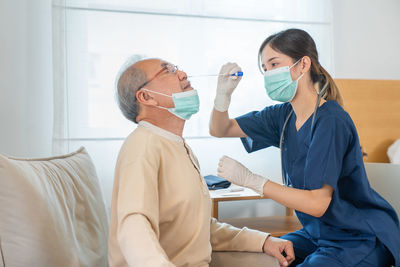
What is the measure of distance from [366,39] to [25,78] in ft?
7.60

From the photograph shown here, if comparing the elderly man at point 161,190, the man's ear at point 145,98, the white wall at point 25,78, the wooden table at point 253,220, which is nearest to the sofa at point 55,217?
the elderly man at point 161,190

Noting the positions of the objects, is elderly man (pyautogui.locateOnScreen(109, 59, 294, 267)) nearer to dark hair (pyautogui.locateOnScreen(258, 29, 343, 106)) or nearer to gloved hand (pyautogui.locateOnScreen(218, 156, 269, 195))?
gloved hand (pyautogui.locateOnScreen(218, 156, 269, 195))

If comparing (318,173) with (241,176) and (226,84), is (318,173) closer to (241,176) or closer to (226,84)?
(241,176)

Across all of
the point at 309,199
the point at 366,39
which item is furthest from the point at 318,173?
the point at 366,39

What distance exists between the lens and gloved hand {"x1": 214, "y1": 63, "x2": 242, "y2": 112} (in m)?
1.60

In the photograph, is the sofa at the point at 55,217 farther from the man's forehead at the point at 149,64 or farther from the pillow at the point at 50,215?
the man's forehead at the point at 149,64

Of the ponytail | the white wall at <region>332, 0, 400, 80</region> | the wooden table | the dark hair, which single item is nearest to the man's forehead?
the dark hair

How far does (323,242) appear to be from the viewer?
1396mm

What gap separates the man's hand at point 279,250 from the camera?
1.23 meters

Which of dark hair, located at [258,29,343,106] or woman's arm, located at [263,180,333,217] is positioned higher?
dark hair, located at [258,29,343,106]

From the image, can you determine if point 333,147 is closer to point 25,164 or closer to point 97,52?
point 25,164

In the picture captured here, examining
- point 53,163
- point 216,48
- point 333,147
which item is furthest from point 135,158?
point 216,48

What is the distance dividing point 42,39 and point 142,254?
73.0 inches

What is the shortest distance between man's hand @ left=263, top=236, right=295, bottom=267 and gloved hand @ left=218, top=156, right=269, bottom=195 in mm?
172
